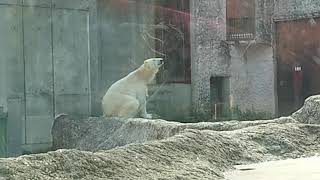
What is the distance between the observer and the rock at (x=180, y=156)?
6.14 m

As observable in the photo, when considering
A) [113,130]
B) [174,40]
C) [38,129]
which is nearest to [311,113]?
[113,130]

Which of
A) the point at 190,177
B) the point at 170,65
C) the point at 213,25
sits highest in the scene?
the point at 213,25

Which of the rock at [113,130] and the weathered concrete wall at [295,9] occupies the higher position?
the weathered concrete wall at [295,9]

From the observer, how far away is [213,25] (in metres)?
20.2

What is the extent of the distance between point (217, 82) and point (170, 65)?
3101 mm

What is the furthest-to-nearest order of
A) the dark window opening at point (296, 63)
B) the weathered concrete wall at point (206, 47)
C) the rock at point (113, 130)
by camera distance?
1. the dark window opening at point (296, 63)
2. the weathered concrete wall at point (206, 47)
3. the rock at point (113, 130)

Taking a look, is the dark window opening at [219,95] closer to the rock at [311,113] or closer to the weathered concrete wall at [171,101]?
the weathered concrete wall at [171,101]

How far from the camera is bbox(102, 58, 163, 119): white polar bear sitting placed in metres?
12.7

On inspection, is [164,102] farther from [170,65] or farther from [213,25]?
[213,25]

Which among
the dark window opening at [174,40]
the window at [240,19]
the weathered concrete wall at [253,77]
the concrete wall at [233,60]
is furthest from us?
the window at [240,19]

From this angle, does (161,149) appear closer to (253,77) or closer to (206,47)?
(206,47)

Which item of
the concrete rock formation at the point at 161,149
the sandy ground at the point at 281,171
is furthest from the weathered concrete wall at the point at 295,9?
the sandy ground at the point at 281,171


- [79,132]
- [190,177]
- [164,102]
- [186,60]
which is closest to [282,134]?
[190,177]

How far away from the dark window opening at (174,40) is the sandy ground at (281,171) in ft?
27.8
